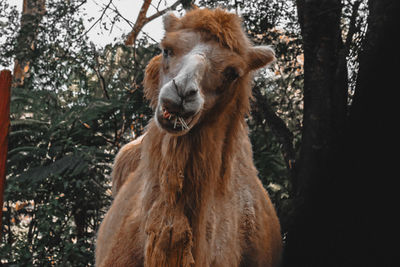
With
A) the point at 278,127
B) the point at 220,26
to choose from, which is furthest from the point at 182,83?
the point at 278,127

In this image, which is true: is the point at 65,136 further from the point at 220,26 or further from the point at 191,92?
the point at 191,92

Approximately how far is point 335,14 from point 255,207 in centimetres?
226

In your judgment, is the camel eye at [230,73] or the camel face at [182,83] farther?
the camel eye at [230,73]

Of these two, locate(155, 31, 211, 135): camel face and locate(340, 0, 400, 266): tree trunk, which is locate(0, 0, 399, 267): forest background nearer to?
locate(340, 0, 400, 266): tree trunk

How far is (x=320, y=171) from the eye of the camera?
13.2 ft

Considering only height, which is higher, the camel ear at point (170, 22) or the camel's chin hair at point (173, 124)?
the camel ear at point (170, 22)

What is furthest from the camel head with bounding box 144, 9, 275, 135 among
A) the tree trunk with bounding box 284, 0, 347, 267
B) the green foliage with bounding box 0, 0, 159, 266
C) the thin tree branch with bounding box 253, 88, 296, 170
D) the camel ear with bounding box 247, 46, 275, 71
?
the green foliage with bounding box 0, 0, 159, 266

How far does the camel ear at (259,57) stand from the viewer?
3.18 metres

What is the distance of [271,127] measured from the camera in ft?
19.1

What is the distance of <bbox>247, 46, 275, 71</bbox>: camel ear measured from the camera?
3.18m

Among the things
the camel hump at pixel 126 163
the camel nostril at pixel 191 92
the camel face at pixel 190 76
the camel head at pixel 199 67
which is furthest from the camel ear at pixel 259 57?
the camel hump at pixel 126 163

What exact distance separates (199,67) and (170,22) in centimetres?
81

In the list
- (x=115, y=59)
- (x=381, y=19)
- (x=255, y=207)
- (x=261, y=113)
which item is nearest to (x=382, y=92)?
(x=381, y=19)

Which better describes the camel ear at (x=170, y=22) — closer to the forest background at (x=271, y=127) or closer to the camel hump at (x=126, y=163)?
the forest background at (x=271, y=127)
